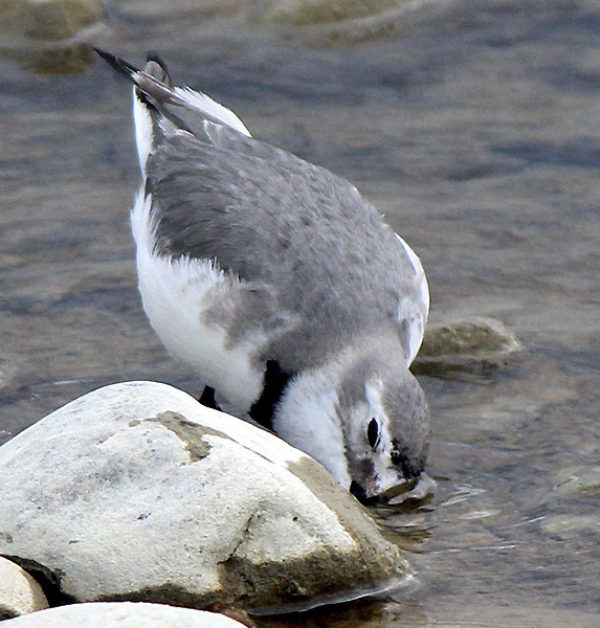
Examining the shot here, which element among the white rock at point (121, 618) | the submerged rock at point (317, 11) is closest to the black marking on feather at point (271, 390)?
the white rock at point (121, 618)

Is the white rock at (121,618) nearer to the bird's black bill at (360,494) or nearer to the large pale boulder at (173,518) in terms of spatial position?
the large pale boulder at (173,518)

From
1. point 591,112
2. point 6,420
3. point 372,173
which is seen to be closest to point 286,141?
point 372,173

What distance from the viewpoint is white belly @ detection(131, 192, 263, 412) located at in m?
6.41

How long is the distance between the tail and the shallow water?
3.13 feet

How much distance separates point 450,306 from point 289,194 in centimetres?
164

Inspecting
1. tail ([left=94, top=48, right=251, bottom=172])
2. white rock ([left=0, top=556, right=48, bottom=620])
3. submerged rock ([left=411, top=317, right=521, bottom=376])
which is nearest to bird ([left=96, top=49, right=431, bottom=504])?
tail ([left=94, top=48, right=251, bottom=172])

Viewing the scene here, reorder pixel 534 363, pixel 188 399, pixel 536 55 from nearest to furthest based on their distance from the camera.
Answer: pixel 188 399 → pixel 534 363 → pixel 536 55

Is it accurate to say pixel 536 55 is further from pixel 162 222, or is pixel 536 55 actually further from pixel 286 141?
pixel 162 222

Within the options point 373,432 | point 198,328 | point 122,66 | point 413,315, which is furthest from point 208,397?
point 122,66

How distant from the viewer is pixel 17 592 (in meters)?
4.82

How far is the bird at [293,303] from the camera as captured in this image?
19.9 ft

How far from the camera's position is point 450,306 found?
324 inches

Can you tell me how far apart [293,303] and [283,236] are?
1.33ft

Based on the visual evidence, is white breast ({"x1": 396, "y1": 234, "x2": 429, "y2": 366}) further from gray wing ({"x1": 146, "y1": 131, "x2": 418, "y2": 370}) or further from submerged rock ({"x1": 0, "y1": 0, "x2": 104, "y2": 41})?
submerged rock ({"x1": 0, "y1": 0, "x2": 104, "y2": 41})
